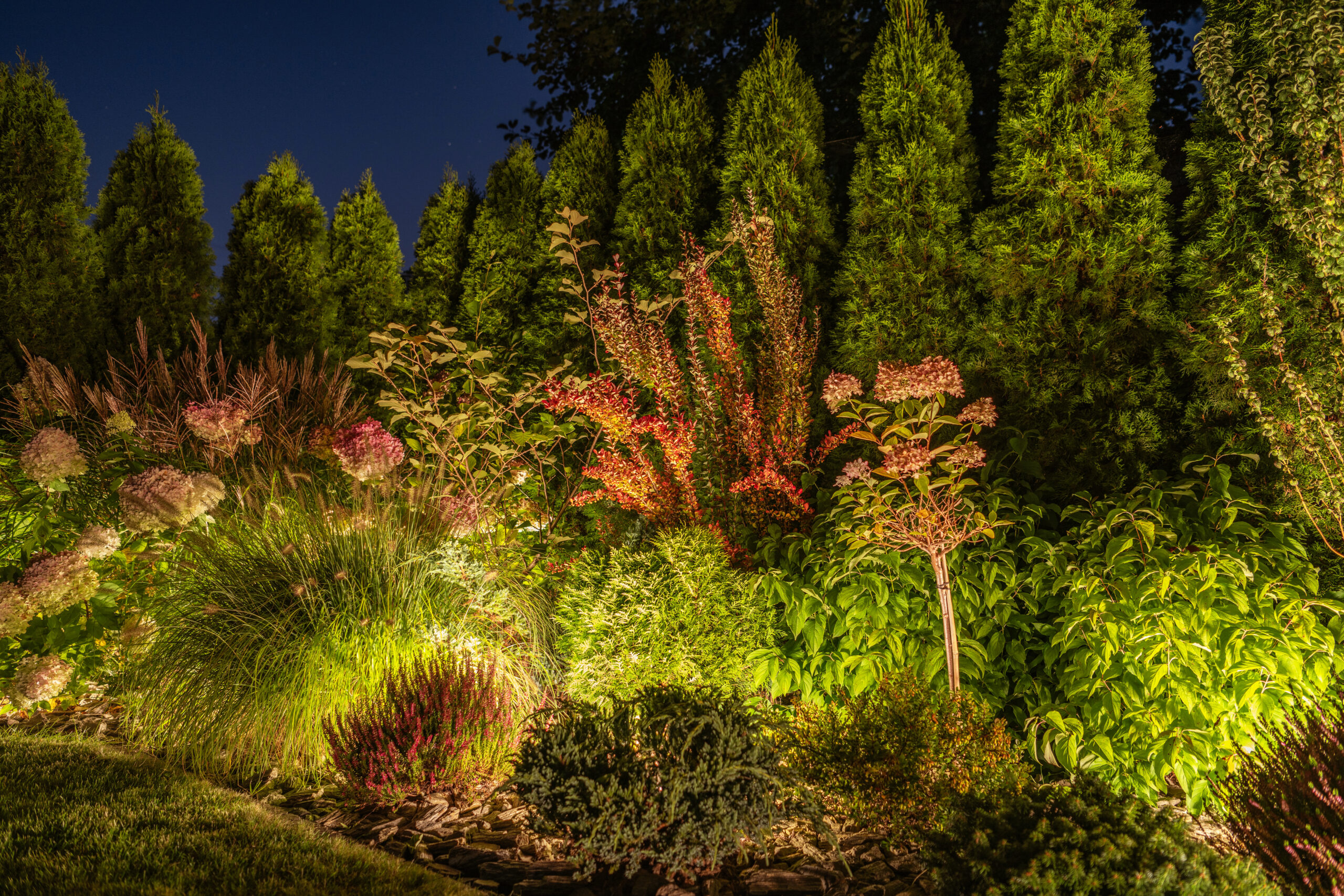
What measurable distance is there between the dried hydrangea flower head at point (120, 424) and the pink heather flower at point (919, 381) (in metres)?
4.19

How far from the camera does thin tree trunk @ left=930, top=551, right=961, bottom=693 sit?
9.20ft

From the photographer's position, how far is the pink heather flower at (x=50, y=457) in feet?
12.7

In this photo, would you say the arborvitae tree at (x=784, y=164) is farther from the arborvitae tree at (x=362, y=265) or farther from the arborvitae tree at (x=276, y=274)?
the arborvitae tree at (x=276, y=274)

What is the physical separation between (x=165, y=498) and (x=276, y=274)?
18.0 ft

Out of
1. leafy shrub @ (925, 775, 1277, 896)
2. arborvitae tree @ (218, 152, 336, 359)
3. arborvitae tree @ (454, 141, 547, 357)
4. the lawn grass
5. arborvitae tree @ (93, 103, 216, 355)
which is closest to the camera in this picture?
leafy shrub @ (925, 775, 1277, 896)

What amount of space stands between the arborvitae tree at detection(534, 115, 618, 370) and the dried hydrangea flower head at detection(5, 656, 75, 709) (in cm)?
371

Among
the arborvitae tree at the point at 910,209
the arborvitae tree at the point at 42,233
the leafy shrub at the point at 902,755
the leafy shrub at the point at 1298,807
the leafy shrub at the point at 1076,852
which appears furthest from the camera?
the arborvitae tree at the point at 42,233

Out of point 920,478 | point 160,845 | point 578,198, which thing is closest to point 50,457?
point 160,845

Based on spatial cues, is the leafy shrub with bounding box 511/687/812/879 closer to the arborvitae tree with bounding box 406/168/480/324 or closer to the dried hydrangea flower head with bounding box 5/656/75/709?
the dried hydrangea flower head with bounding box 5/656/75/709

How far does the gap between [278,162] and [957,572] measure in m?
8.73

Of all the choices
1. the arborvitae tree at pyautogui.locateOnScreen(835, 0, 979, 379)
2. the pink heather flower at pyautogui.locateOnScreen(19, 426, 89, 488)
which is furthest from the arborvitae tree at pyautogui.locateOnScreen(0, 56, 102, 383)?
the arborvitae tree at pyautogui.locateOnScreen(835, 0, 979, 379)

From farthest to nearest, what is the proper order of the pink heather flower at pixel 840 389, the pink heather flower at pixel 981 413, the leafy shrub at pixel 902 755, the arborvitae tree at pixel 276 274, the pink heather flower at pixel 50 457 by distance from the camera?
the arborvitae tree at pixel 276 274 < the pink heather flower at pixel 50 457 < the pink heather flower at pixel 840 389 < the pink heather flower at pixel 981 413 < the leafy shrub at pixel 902 755

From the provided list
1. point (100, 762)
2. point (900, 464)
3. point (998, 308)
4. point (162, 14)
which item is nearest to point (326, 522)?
point (100, 762)

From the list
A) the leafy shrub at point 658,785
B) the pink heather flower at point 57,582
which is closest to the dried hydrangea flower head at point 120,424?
the pink heather flower at point 57,582
